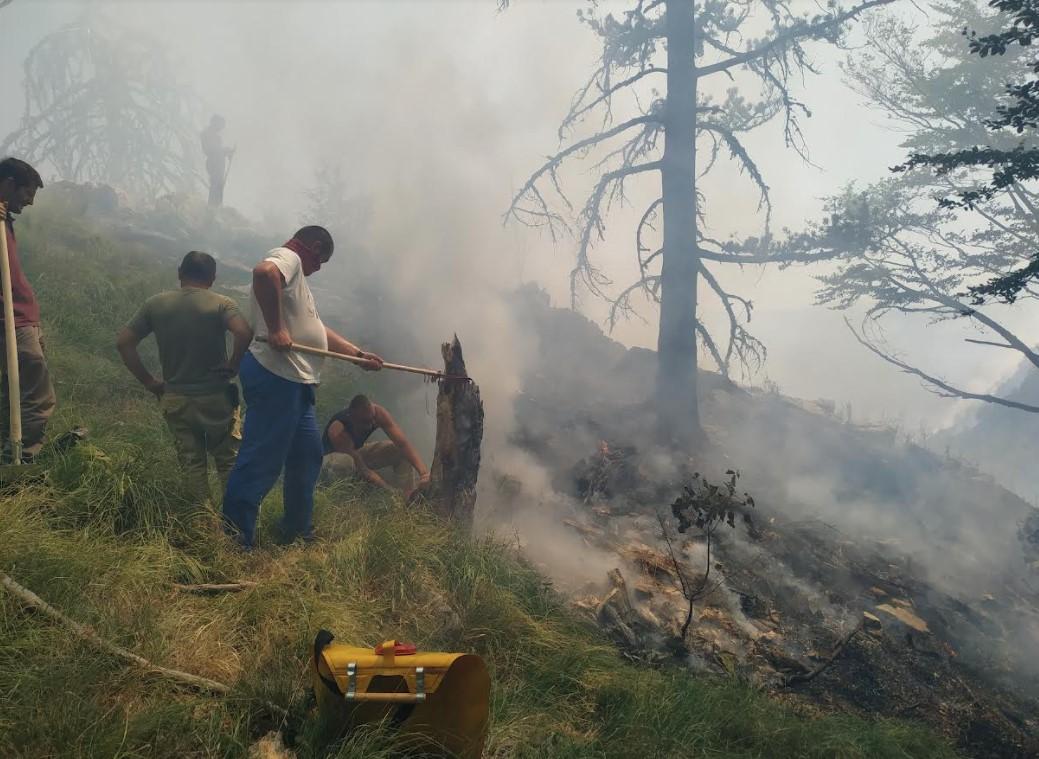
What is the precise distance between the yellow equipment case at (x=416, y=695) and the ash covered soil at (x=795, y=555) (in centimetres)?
227

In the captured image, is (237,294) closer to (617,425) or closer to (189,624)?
(617,425)

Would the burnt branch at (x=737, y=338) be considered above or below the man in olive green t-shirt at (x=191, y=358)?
above

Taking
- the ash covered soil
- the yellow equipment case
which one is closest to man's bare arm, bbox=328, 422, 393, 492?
the ash covered soil

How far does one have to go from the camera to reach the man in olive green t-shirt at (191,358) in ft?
12.6

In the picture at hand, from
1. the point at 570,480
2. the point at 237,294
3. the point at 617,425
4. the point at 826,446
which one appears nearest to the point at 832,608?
the point at 570,480

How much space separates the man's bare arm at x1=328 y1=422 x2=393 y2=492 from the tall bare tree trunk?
5.30m

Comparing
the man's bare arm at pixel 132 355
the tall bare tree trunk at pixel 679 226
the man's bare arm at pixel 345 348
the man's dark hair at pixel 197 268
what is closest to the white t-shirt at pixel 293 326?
the man's bare arm at pixel 345 348

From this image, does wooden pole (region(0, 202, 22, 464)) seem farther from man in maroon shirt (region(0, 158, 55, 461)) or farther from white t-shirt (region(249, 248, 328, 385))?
white t-shirt (region(249, 248, 328, 385))

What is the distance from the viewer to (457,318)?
10367mm

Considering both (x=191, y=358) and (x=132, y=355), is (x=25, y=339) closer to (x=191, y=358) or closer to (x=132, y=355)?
(x=132, y=355)

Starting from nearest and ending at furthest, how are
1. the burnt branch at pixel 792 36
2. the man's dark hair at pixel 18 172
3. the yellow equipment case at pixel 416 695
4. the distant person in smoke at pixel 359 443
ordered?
1. the yellow equipment case at pixel 416 695
2. the man's dark hair at pixel 18 172
3. the distant person in smoke at pixel 359 443
4. the burnt branch at pixel 792 36

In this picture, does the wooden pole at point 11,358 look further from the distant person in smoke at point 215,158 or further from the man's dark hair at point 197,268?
the distant person in smoke at point 215,158

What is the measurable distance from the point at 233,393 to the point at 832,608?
209 inches

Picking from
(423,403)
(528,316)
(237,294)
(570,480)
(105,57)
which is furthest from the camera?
(105,57)
